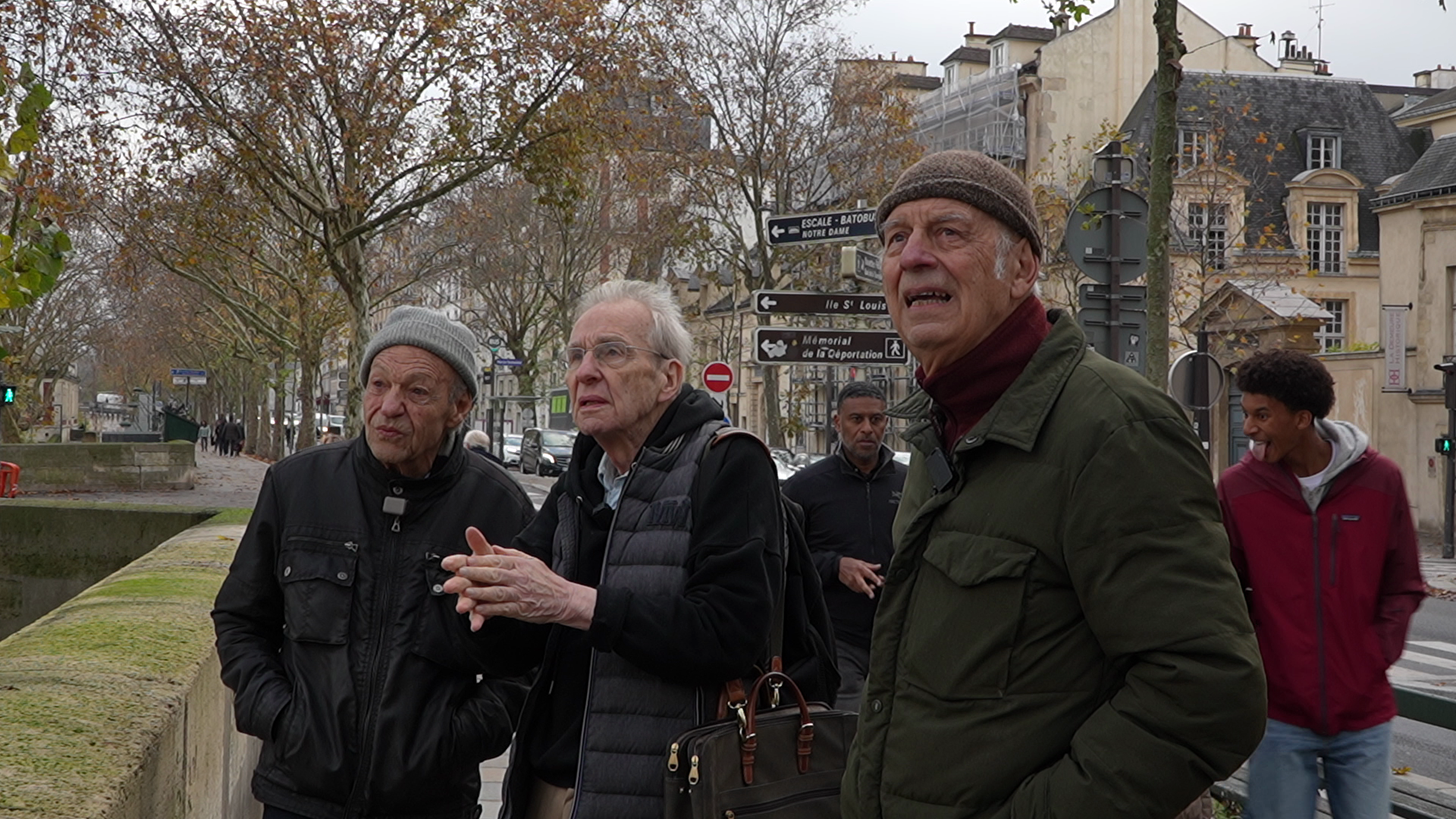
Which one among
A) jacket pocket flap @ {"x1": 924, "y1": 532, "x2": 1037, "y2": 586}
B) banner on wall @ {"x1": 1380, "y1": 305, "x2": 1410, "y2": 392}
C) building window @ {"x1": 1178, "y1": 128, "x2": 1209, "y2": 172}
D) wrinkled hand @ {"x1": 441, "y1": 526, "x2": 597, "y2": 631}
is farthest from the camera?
building window @ {"x1": 1178, "y1": 128, "x2": 1209, "y2": 172}

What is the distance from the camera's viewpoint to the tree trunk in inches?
340

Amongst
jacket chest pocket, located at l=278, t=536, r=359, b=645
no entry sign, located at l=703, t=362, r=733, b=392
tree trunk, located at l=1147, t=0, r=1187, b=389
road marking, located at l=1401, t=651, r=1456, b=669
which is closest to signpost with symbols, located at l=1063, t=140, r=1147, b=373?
tree trunk, located at l=1147, t=0, r=1187, b=389

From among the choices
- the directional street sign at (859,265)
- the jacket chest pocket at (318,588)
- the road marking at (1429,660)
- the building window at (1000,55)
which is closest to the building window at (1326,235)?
the building window at (1000,55)

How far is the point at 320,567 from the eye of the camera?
336 cm

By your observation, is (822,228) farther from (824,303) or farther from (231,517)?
(231,517)

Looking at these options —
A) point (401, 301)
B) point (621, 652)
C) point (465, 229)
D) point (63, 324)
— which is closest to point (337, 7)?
point (465, 229)

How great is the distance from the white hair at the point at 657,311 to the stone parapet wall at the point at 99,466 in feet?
92.5

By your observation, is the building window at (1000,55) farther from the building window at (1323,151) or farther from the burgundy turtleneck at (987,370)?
the burgundy turtleneck at (987,370)

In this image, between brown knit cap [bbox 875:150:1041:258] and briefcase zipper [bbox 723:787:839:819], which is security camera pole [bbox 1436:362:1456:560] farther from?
brown knit cap [bbox 875:150:1041:258]

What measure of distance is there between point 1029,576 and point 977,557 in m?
0.09

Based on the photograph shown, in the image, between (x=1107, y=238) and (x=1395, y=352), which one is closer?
(x=1107, y=238)

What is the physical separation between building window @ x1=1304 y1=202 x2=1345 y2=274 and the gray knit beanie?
4486cm

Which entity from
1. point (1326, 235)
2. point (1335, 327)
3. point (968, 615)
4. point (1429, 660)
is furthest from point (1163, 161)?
point (1326, 235)

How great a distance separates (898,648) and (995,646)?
0.25 meters
